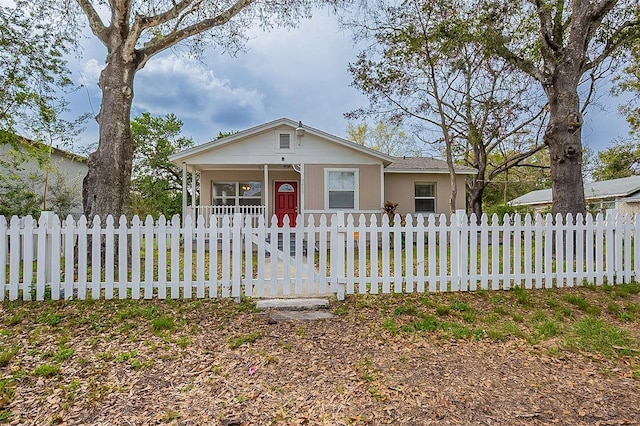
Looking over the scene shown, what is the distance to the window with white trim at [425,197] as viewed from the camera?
1491cm

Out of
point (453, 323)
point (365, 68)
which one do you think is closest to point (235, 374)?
point (453, 323)

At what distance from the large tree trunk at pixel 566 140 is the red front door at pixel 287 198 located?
28.7ft

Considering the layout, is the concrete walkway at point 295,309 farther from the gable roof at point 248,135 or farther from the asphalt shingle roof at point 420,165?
the asphalt shingle roof at point 420,165

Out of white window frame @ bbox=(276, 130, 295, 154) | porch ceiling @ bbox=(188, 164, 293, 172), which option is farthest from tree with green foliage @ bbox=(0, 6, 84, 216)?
white window frame @ bbox=(276, 130, 295, 154)

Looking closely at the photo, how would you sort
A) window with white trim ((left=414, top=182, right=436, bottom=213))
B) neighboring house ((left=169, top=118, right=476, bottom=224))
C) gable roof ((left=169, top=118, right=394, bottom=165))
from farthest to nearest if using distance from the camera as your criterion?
window with white trim ((left=414, top=182, right=436, bottom=213)) → neighboring house ((left=169, top=118, right=476, bottom=224)) → gable roof ((left=169, top=118, right=394, bottom=165))

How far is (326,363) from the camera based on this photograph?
3248 millimetres

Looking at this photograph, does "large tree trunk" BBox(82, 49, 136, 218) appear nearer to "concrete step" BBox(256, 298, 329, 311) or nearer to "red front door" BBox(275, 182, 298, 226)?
"concrete step" BBox(256, 298, 329, 311)

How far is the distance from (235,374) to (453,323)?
8.45ft

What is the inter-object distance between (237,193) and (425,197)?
7.82 meters

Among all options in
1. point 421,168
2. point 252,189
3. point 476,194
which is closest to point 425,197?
point 421,168

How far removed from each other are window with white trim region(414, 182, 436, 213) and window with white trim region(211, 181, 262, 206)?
6.57 metres

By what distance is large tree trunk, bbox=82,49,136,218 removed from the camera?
6824 millimetres

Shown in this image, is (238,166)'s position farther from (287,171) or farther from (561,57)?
(561,57)

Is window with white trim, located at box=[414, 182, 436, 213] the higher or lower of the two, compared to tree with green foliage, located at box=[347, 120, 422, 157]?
lower
